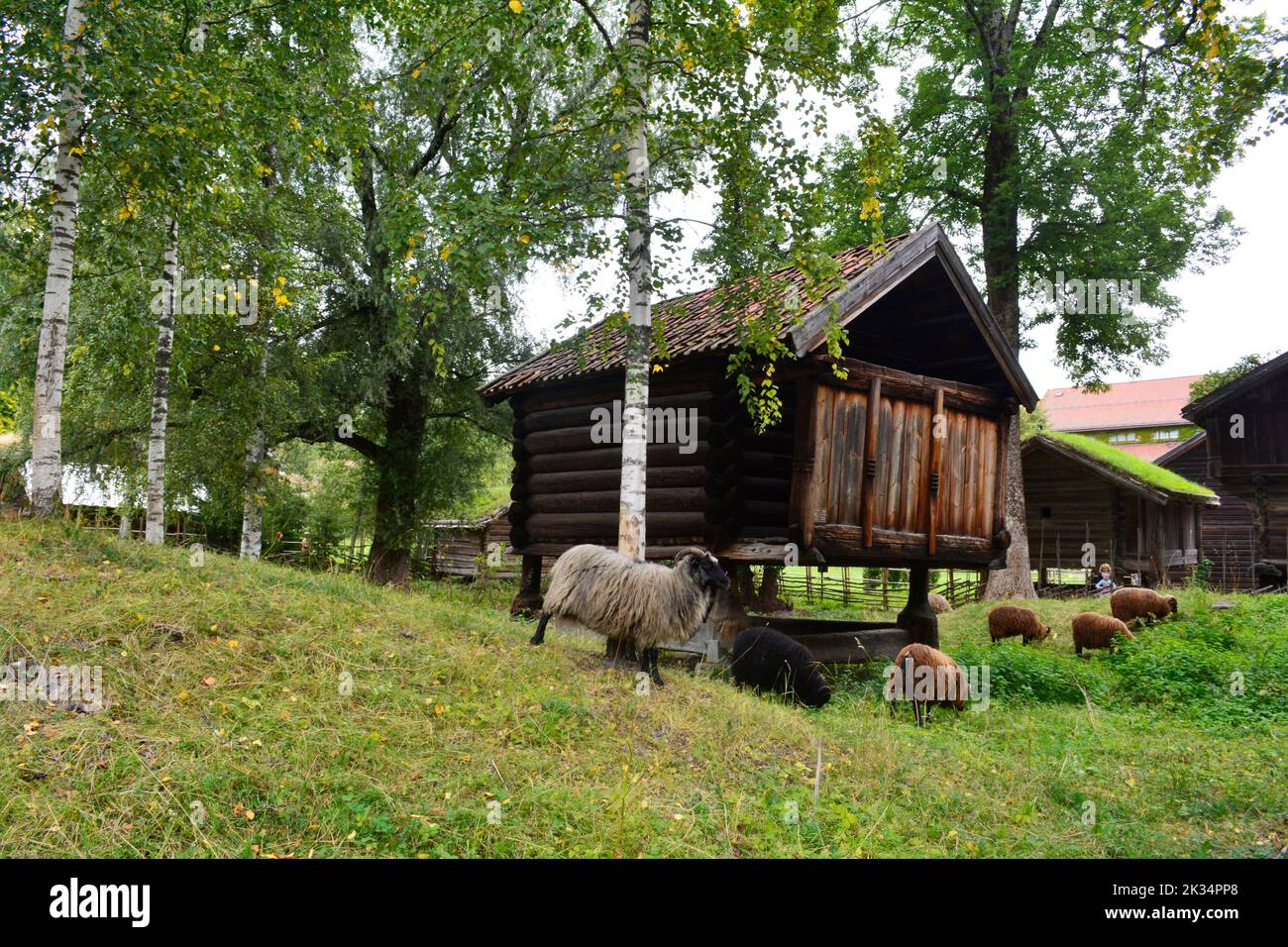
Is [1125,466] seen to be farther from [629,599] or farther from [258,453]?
[258,453]

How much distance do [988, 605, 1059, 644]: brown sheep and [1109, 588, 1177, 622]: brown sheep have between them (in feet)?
4.34

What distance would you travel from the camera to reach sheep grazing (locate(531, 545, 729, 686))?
827cm

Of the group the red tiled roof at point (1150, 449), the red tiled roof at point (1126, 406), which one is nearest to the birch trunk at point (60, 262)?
the red tiled roof at point (1150, 449)

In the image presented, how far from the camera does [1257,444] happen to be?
2153 centimetres

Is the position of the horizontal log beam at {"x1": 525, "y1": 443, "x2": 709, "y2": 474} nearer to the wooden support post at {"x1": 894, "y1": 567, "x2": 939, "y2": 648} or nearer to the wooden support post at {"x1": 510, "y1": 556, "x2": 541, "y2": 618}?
the wooden support post at {"x1": 510, "y1": 556, "x2": 541, "y2": 618}

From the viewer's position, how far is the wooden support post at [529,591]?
13930 mm

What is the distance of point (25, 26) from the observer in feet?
28.1

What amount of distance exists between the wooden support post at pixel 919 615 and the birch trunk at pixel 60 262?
1279cm

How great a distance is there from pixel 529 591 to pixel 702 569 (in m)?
6.81

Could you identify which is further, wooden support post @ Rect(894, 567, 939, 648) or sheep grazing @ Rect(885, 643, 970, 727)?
wooden support post @ Rect(894, 567, 939, 648)

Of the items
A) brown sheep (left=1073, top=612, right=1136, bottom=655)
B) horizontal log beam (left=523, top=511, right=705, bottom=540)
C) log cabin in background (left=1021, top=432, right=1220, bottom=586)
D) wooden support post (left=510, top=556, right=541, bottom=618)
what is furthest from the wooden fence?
horizontal log beam (left=523, top=511, right=705, bottom=540)

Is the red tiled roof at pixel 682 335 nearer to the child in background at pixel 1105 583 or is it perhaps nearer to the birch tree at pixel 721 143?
the birch tree at pixel 721 143

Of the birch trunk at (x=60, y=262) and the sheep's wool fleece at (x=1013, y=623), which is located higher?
the birch trunk at (x=60, y=262)
